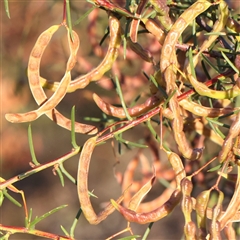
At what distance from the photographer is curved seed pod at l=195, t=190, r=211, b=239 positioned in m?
0.42

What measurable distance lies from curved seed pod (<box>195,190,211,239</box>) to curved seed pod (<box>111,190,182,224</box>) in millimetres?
27

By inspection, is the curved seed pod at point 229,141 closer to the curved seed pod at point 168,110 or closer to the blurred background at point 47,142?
the curved seed pod at point 168,110

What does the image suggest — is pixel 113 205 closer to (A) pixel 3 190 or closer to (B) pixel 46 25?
(A) pixel 3 190

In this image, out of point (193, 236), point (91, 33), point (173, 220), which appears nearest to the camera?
point (193, 236)

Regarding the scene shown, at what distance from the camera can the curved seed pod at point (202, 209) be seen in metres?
0.42

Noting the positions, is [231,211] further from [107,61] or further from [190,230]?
[107,61]

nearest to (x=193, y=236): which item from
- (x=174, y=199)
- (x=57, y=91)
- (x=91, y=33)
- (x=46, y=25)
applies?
(x=174, y=199)

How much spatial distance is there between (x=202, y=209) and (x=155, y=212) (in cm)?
5

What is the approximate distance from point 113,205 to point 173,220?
3.45 ft

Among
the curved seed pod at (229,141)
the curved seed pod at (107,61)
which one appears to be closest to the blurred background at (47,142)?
the curved seed pod at (107,61)

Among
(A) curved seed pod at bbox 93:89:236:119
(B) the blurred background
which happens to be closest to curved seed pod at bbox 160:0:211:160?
(A) curved seed pod at bbox 93:89:236:119

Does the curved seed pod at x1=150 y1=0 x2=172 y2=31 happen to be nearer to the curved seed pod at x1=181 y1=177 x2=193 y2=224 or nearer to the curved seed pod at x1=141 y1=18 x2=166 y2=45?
the curved seed pod at x1=141 y1=18 x2=166 y2=45

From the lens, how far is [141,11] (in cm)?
46

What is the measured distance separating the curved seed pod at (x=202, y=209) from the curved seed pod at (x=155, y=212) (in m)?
0.03
